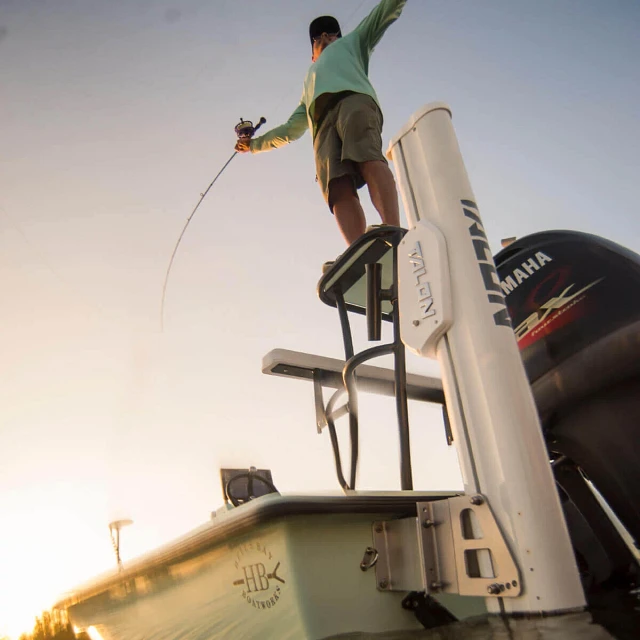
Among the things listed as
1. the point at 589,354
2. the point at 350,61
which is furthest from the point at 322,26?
the point at 589,354

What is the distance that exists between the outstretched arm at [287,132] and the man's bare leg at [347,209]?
689mm

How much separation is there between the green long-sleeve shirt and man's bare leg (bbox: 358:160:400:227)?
1.11 feet

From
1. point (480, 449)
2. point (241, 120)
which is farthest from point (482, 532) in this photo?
point (241, 120)

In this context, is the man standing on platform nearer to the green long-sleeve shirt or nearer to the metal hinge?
the green long-sleeve shirt

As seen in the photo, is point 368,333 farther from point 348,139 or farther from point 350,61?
point 350,61

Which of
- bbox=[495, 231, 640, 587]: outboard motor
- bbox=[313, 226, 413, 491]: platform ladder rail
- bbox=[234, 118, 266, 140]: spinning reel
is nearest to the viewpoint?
bbox=[495, 231, 640, 587]: outboard motor

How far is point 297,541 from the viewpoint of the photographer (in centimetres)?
98

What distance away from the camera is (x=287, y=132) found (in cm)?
239

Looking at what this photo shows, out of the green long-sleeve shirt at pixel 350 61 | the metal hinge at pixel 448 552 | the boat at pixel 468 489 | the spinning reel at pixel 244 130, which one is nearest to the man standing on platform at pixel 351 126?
the green long-sleeve shirt at pixel 350 61

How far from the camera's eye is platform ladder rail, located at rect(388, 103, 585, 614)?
0.85 meters

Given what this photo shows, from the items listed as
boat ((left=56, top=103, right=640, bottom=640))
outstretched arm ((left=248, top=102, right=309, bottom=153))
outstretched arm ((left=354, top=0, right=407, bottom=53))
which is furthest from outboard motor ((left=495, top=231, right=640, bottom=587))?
outstretched arm ((left=248, top=102, right=309, bottom=153))

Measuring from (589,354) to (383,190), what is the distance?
0.86 metres

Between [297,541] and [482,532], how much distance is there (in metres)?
0.34

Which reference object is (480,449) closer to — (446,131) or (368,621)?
(368,621)
